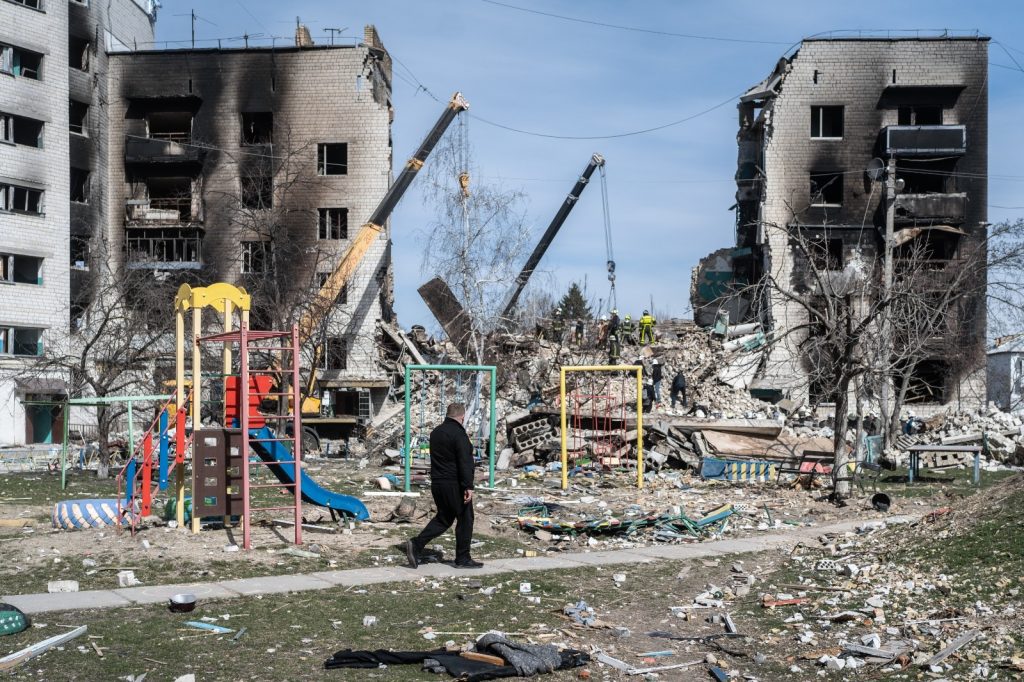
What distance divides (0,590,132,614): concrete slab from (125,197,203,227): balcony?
137ft

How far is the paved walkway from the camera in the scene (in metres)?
9.68

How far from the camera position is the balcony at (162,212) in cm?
4959

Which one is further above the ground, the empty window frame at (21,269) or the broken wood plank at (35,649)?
the empty window frame at (21,269)

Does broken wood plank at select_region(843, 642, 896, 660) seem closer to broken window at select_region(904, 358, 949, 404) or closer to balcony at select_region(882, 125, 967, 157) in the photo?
broken window at select_region(904, 358, 949, 404)

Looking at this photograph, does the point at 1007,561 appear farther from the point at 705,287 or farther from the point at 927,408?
the point at 705,287

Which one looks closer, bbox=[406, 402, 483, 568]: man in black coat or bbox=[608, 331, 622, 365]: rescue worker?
bbox=[406, 402, 483, 568]: man in black coat

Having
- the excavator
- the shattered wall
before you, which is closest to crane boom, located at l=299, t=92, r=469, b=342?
the excavator

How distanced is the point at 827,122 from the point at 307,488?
136 feet

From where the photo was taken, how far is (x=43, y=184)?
152 ft

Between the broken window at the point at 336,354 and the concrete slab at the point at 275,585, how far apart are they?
37.1 metres

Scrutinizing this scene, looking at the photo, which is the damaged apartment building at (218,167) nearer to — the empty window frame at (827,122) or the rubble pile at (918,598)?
the empty window frame at (827,122)

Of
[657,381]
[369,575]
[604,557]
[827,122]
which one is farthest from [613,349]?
[369,575]

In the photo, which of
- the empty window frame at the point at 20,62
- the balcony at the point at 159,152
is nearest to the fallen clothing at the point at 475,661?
the empty window frame at the point at 20,62

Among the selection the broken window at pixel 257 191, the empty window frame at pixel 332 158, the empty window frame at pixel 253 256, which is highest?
the empty window frame at pixel 332 158
